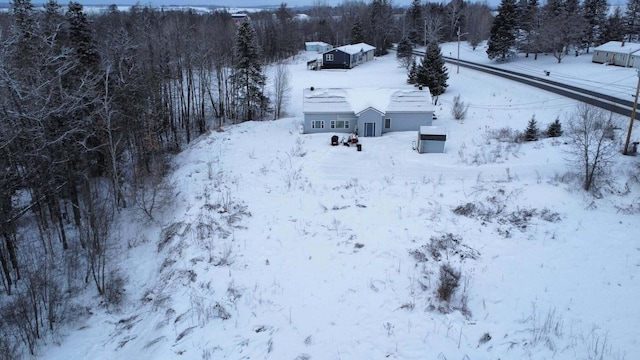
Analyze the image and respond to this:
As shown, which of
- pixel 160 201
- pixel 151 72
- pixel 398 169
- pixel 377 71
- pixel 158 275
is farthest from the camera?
pixel 377 71

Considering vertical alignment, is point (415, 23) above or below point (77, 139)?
above

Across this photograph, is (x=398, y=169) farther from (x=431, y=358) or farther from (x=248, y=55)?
(x=248, y=55)

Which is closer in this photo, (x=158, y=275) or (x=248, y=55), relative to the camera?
(x=158, y=275)

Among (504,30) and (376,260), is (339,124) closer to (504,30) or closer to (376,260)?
(376,260)

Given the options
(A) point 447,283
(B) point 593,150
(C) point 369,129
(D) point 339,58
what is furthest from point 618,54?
(A) point 447,283

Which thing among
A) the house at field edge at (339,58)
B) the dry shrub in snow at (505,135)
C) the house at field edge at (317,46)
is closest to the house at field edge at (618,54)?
the dry shrub in snow at (505,135)

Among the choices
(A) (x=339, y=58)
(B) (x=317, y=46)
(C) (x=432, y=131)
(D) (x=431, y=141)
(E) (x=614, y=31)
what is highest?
(E) (x=614, y=31)

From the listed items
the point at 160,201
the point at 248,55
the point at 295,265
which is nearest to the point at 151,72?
the point at 248,55
